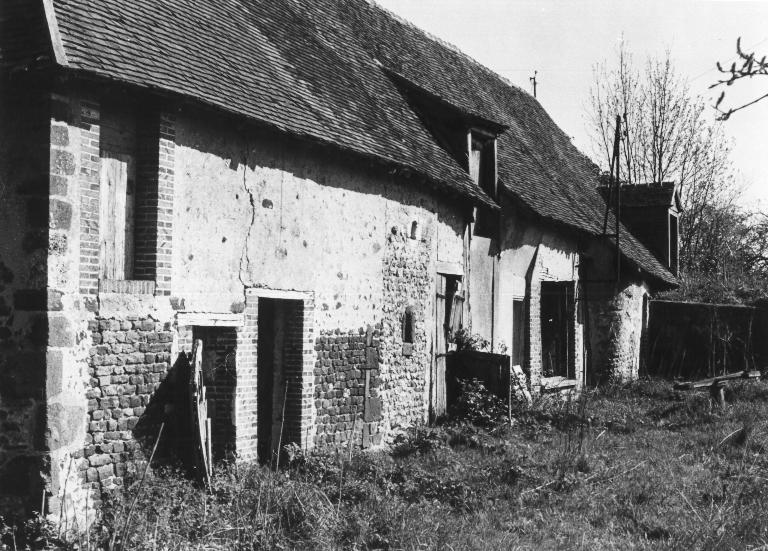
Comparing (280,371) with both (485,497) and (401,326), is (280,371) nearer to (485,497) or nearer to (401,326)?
(401,326)

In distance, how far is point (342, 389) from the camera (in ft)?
35.5

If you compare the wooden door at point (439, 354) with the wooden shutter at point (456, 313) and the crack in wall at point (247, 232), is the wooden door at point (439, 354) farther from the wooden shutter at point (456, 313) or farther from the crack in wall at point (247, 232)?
the crack in wall at point (247, 232)

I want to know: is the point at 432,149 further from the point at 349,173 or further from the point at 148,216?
the point at 148,216

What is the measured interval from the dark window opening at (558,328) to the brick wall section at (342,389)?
7138 millimetres

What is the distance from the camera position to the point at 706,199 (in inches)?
1256

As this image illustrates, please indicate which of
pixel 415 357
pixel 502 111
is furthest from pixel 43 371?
pixel 502 111

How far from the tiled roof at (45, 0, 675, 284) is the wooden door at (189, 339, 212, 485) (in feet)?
8.86

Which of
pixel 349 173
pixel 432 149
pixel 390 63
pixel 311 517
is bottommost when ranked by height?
pixel 311 517

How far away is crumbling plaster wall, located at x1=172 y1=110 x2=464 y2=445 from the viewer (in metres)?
8.50

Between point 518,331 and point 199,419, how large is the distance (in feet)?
30.8

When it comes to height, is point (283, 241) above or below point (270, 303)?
above

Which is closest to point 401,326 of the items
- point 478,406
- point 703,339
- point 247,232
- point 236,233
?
point 478,406

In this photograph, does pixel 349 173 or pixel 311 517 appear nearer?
pixel 311 517

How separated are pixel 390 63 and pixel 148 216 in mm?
8589
